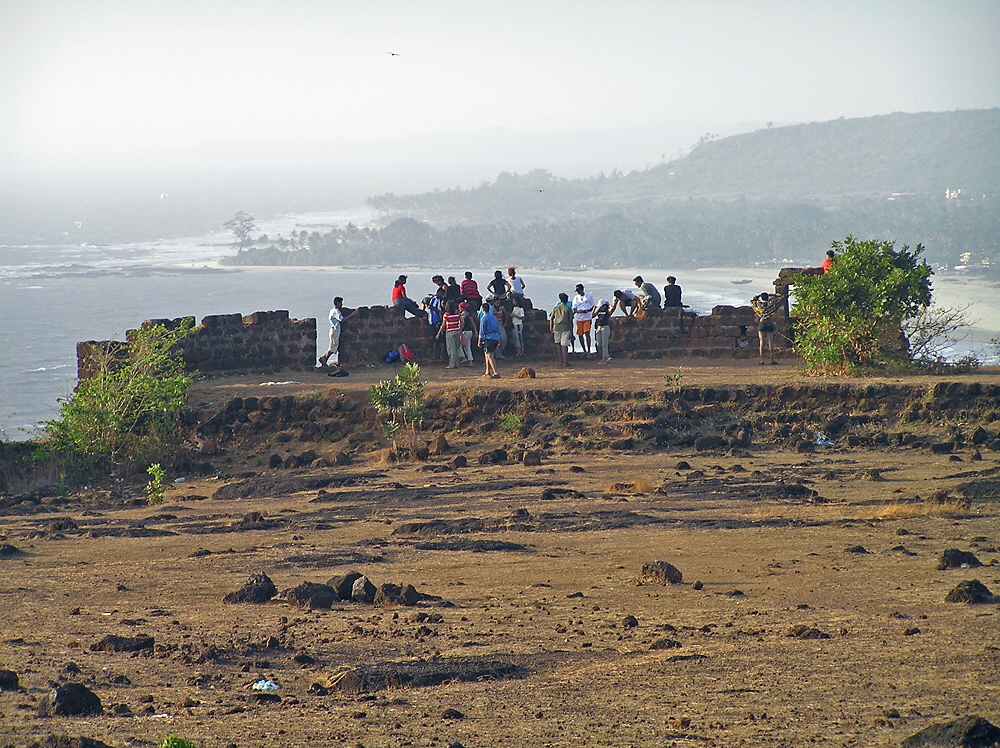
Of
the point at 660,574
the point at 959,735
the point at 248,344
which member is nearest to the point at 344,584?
the point at 660,574

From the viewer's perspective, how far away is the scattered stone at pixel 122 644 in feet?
26.1

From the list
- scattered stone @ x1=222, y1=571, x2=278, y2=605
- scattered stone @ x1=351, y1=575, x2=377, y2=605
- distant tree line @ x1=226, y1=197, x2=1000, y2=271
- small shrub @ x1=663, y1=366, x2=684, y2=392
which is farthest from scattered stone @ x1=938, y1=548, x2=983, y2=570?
distant tree line @ x1=226, y1=197, x2=1000, y2=271

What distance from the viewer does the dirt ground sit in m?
6.73

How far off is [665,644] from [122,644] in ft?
11.5

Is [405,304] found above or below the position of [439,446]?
above

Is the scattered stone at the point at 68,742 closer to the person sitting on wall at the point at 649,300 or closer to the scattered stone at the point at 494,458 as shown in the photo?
the scattered stone at the point at 494,458

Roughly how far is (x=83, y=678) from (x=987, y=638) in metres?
5.60

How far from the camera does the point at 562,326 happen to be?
762 inches

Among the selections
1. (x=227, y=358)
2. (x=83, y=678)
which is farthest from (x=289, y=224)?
(x=83, y=678)

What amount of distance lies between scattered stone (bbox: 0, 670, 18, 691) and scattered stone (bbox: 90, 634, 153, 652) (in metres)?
0.90

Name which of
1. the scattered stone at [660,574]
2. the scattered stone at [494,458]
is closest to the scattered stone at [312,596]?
the scattered stone at [660,574]

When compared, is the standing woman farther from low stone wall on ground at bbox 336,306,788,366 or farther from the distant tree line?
the distant tree line

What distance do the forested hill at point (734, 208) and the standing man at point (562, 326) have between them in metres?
66.8

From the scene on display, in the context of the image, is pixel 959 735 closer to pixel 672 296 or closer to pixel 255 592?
pixel 255 592
